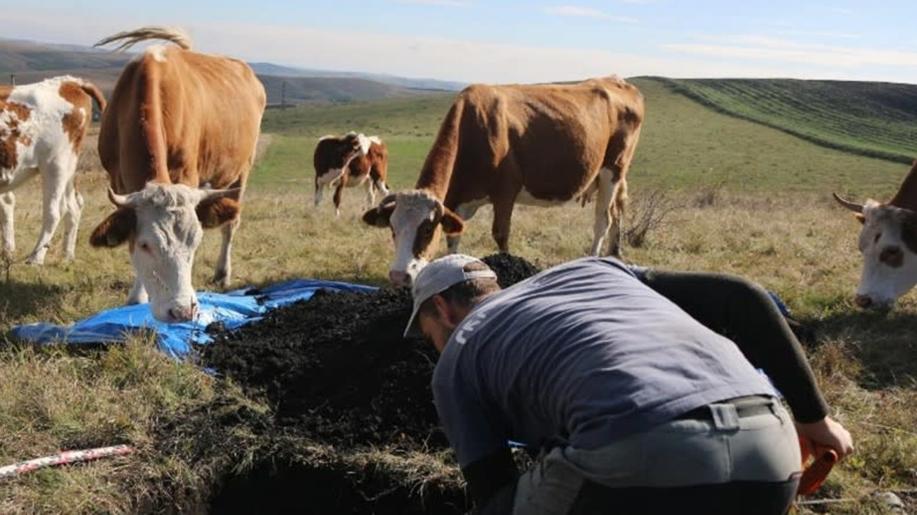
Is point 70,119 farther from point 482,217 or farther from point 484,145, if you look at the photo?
point 482,217

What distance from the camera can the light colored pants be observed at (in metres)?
2.31

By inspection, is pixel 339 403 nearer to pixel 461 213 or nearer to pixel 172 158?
pixel 172 158

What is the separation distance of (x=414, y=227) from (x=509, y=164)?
1.92m

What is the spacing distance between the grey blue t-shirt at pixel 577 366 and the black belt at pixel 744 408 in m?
0.02

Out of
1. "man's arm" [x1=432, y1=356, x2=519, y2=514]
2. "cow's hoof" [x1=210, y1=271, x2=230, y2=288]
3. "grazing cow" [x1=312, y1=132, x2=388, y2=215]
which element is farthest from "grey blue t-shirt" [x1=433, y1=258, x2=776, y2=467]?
"grazing cow" [x1=312, y1=132, x2=388, y2=215]

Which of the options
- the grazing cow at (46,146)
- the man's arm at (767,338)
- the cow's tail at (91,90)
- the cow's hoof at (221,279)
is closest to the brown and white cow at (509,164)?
the cow's hoof at (221,279)

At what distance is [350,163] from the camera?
1805 centimetres

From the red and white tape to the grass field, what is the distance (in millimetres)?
59

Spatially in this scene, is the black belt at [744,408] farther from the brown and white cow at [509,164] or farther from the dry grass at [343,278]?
the brown and white cow at [509,164]

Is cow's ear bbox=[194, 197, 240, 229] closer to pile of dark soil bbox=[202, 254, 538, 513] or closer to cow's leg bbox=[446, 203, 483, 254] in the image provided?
pile of dark soil bbox=[202, 254, 538, 513]

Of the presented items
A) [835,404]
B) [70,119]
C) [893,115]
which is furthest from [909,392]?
[893,115]

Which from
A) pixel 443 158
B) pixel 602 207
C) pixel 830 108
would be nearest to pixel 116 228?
pixel 443 158

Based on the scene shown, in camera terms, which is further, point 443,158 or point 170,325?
point 443,158

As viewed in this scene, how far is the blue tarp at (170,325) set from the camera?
18.8ft
